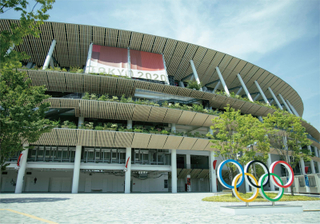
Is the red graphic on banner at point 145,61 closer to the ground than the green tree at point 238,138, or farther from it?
farther from it

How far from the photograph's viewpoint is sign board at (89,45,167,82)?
30489mm

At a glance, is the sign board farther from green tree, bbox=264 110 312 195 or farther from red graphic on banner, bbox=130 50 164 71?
green tree, bbox=264 110 312 195

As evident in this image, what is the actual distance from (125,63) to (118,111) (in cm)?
807

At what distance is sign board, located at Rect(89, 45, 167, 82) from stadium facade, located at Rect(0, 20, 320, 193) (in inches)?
5.4

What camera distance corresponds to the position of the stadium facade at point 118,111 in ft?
87.0

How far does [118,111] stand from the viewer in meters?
27.5

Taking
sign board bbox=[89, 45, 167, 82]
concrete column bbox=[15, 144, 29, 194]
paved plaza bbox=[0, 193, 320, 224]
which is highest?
sign board bbox=[89, 45, 167, 82]

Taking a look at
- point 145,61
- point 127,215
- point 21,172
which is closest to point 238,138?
point 127,215

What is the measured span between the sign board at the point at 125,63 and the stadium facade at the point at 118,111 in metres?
0.14

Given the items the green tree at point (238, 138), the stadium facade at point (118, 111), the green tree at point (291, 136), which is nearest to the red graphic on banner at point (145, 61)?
the stadium facade at point (118, 111)

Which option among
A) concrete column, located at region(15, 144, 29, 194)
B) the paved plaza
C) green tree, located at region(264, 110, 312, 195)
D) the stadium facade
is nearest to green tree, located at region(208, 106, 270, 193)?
green tree, located at region(264, 110, 312, 195)

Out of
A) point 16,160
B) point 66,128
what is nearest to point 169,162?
point 66,128

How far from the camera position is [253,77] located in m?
42.9

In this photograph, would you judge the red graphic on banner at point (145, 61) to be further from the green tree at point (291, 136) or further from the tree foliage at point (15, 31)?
the tree foliage at point (15, 31)
